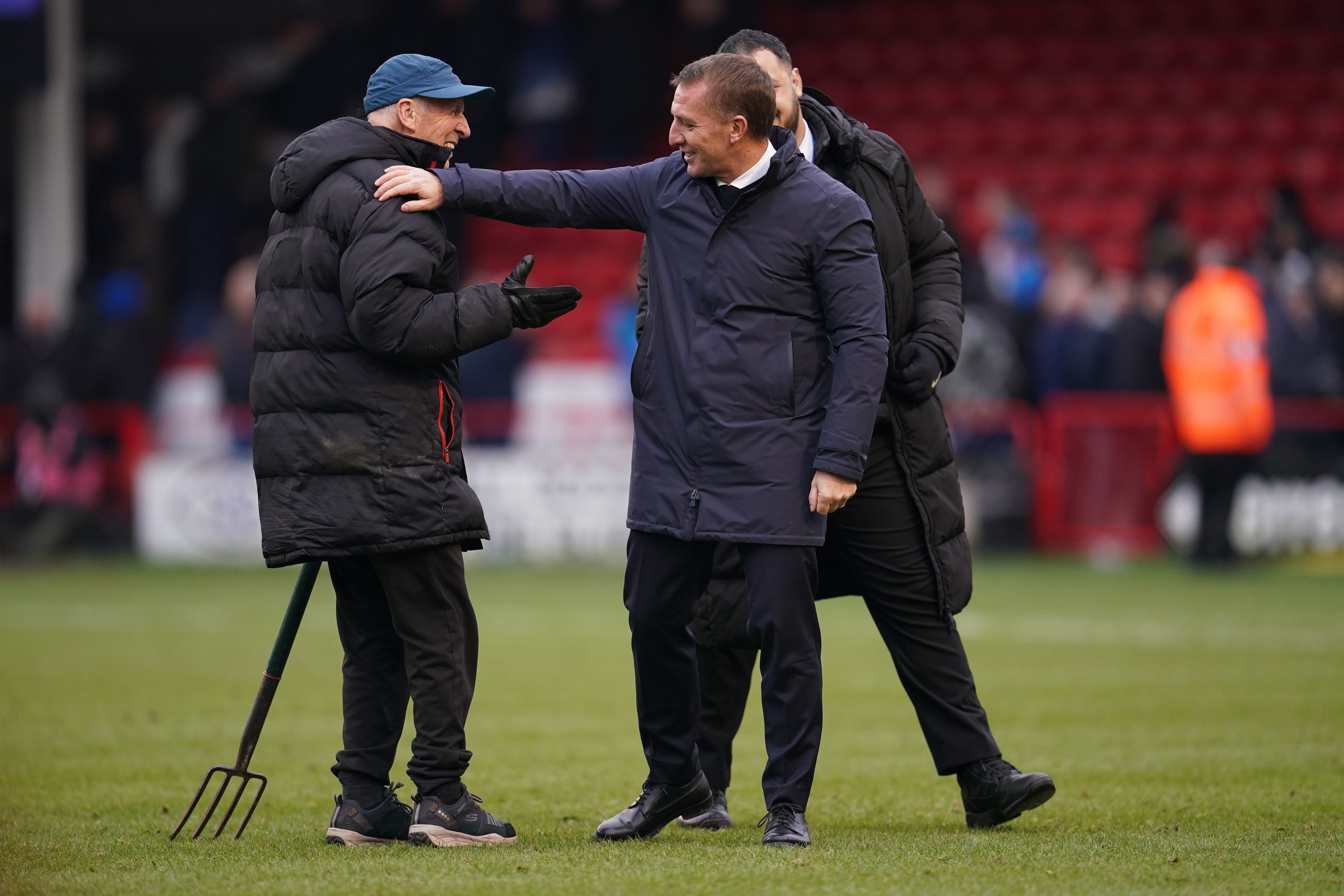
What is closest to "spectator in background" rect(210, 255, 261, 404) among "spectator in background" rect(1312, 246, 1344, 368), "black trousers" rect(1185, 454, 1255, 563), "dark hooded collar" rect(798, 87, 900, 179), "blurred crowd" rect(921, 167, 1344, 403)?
"blurred crowd" rect(921, 167, 1344, 403)

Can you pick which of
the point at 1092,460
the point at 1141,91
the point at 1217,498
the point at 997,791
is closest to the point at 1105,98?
the point at 1141,91

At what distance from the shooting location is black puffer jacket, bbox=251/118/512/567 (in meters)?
5.10

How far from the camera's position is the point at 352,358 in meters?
5.20

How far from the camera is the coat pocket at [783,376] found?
5.18m

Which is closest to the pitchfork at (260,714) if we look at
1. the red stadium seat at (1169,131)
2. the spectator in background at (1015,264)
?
the spectator in background at (1015,264)

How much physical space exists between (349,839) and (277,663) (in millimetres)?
583

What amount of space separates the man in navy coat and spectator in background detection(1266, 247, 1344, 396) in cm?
1164

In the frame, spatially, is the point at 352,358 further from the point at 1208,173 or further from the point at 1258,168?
the point at 1258,168

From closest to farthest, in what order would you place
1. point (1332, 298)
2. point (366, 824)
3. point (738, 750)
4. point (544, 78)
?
point (366, 824) < point (738, 750) < point (1332, 298) < point (544, 78)

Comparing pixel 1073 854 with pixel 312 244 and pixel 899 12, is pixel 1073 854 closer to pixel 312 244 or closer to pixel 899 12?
pixel 312 244

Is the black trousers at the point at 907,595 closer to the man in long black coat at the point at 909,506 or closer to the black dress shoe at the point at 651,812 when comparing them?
the man in long black coat at the point at 909,506

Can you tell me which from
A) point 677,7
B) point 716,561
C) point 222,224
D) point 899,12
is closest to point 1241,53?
point 899,12

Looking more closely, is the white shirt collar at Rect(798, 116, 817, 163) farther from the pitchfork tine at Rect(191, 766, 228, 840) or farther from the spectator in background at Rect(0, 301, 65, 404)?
the spectator in background at Rect(0, 301, 65, 404)

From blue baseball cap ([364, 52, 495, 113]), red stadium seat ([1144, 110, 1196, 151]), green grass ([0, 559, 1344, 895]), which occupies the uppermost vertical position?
red stadium seat ([1144, 110, 1196, 151])
